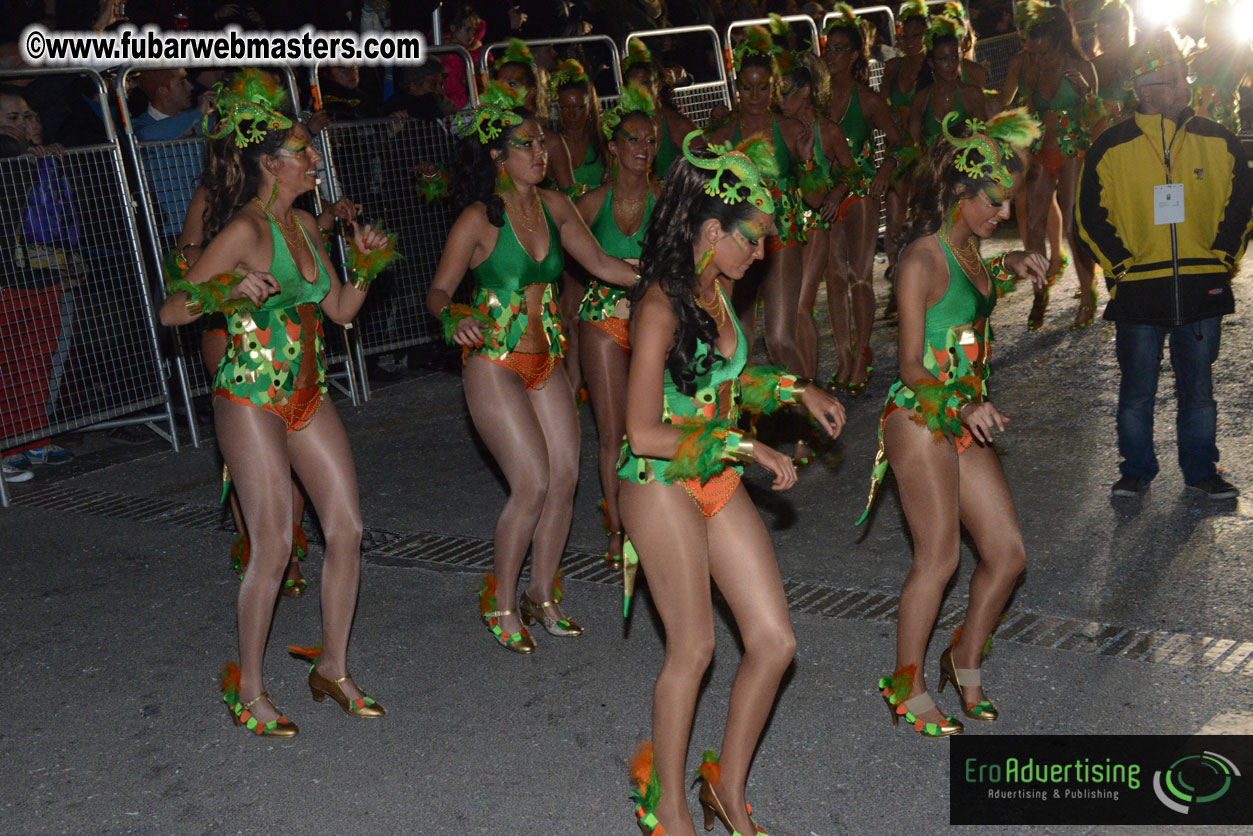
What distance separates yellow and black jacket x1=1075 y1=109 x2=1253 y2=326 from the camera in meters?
5.88

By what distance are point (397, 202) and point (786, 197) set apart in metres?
3.56

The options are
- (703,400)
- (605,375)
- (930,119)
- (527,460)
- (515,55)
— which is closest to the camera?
(703,400)

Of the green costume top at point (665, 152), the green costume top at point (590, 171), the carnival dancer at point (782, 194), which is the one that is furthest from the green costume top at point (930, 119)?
the green costume top at point (590, 171)

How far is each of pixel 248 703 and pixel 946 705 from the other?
8.10ft

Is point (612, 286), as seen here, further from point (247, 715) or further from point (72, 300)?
point (72, 300)

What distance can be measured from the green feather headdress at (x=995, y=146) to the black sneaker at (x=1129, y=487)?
269cm

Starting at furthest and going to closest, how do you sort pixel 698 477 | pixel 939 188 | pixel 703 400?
1. pixel 939 188
2. pixel 703 400
3. pixel 698 477

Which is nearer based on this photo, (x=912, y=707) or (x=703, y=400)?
(x=703, y=400)

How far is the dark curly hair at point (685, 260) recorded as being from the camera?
345 cm

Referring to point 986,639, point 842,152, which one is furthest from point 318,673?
point 842,152

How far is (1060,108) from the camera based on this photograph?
982 cm

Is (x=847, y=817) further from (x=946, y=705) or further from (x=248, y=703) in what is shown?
(x=248, y=703)

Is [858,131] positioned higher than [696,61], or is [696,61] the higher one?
[696,61]

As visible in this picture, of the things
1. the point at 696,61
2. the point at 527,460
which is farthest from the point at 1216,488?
the point at 696,61
